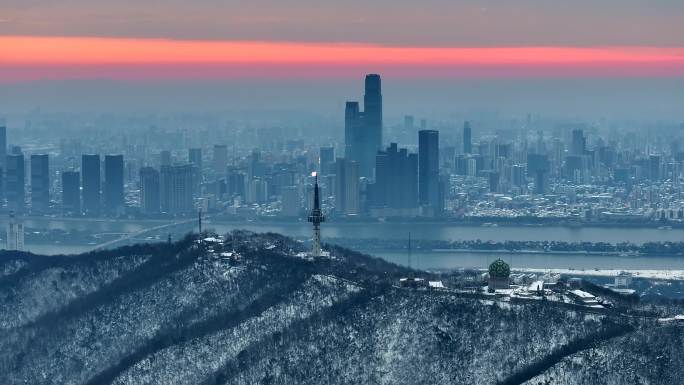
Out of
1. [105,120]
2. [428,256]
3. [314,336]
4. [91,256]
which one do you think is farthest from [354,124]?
[314,336]

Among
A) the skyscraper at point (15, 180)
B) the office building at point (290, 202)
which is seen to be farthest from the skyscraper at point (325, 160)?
the skyscraper at point (15, 180)

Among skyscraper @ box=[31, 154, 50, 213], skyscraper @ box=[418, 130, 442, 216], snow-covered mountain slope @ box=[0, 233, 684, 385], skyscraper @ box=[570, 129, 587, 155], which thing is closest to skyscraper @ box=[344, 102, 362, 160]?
skyscraper @ box=[418, 130, 442, 216]

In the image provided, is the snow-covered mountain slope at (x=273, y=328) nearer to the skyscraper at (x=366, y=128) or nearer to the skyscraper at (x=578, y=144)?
the skyscraper at (x=366, y=128)

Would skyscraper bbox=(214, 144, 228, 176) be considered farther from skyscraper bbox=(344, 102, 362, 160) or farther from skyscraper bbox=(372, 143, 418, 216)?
skyscraper bbox=(372, 143, 418, 216)

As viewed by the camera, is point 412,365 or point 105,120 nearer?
point 412,365

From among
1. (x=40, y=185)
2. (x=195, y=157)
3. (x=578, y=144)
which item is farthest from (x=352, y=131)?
(x=40, y=185)

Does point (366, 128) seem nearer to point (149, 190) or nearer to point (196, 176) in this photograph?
point (196, 176)

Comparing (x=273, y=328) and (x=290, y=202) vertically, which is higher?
(x=290, y=202)

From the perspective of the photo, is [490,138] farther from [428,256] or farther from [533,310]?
[533,310]
